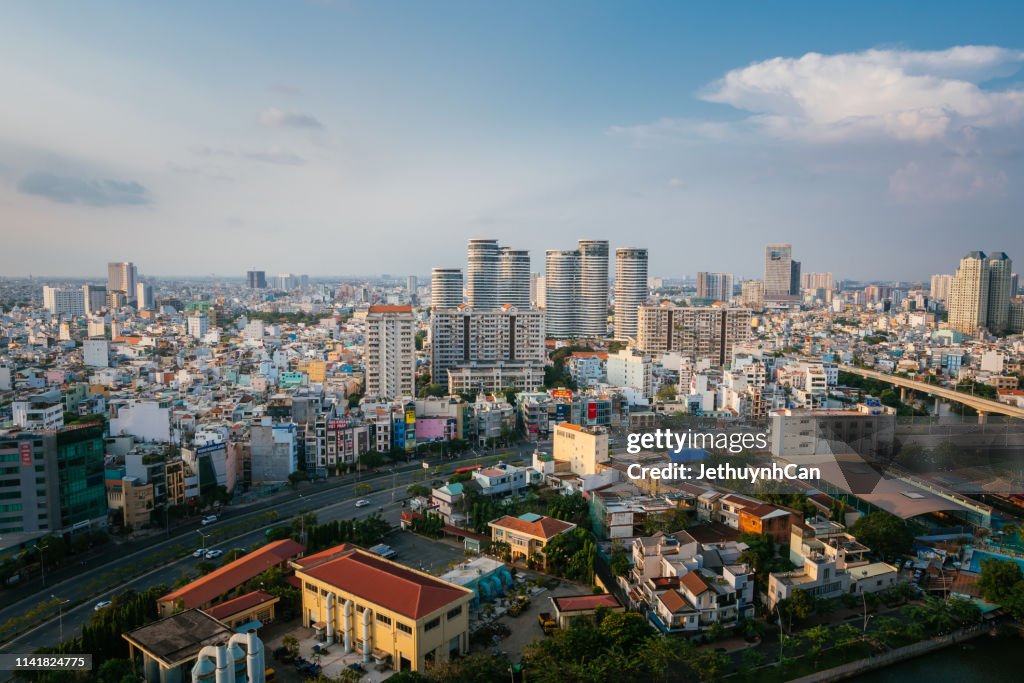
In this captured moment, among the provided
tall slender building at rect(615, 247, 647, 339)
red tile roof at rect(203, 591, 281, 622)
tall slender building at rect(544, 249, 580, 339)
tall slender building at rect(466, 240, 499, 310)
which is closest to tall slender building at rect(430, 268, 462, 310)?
tall slender building at rect(466, 240, 499, 310)

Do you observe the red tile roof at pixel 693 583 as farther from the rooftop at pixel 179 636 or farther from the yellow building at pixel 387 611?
the rooftop at pixel 179 636

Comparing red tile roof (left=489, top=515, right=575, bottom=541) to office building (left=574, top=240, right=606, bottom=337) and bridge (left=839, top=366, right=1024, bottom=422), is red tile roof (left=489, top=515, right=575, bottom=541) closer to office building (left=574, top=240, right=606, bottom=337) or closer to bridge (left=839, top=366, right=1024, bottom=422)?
bridge (left=839, top=366, right=1024, bottom=422)

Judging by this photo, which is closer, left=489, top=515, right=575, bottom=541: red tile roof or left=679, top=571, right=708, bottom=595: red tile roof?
left=679, top=571, right=708, bottom=595: red tile roof

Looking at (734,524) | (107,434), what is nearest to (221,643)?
(734,524)

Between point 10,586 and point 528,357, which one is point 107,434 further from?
point 528,357

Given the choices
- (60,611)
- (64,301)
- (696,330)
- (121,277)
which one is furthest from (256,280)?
(60,611)

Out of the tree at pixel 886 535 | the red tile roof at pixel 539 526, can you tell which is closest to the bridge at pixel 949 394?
the tree at pixel 886 535
